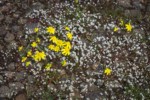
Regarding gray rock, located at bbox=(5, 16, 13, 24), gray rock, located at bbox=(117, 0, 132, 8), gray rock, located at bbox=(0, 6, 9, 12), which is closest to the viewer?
gray rock, located at bbox=(5, 16, 13, 24)

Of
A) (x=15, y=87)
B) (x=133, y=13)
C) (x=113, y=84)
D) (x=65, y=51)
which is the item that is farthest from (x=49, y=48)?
(x=133, y=13)

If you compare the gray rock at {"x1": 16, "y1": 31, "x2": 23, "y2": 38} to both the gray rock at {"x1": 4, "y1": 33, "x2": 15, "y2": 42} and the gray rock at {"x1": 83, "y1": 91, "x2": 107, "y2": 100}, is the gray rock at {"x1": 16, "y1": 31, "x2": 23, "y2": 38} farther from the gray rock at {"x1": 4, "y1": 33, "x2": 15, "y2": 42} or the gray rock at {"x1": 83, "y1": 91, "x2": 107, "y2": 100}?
the gray rock at {"x1": 83, "y1": 91, "x2": 107, "y2": 100}

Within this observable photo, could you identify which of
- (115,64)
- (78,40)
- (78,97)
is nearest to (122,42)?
(115,64)

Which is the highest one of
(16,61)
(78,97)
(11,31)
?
(11,31)

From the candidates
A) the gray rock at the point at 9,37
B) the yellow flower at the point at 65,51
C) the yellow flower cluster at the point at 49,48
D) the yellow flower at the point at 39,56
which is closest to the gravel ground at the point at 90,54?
the gray rock at the point at 9,37

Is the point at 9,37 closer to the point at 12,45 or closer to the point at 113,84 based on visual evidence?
the point at 12,45

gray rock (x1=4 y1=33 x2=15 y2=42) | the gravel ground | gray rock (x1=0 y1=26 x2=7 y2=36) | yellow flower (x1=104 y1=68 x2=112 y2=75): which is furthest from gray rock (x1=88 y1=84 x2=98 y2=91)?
gray rock (x1=0 y1=26 x2=7 y2=36)

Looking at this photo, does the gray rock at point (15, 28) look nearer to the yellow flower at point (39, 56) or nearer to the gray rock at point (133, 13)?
the yellow flower at point (39, 56)

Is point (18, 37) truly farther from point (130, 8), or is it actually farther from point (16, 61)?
point (130, 8)
